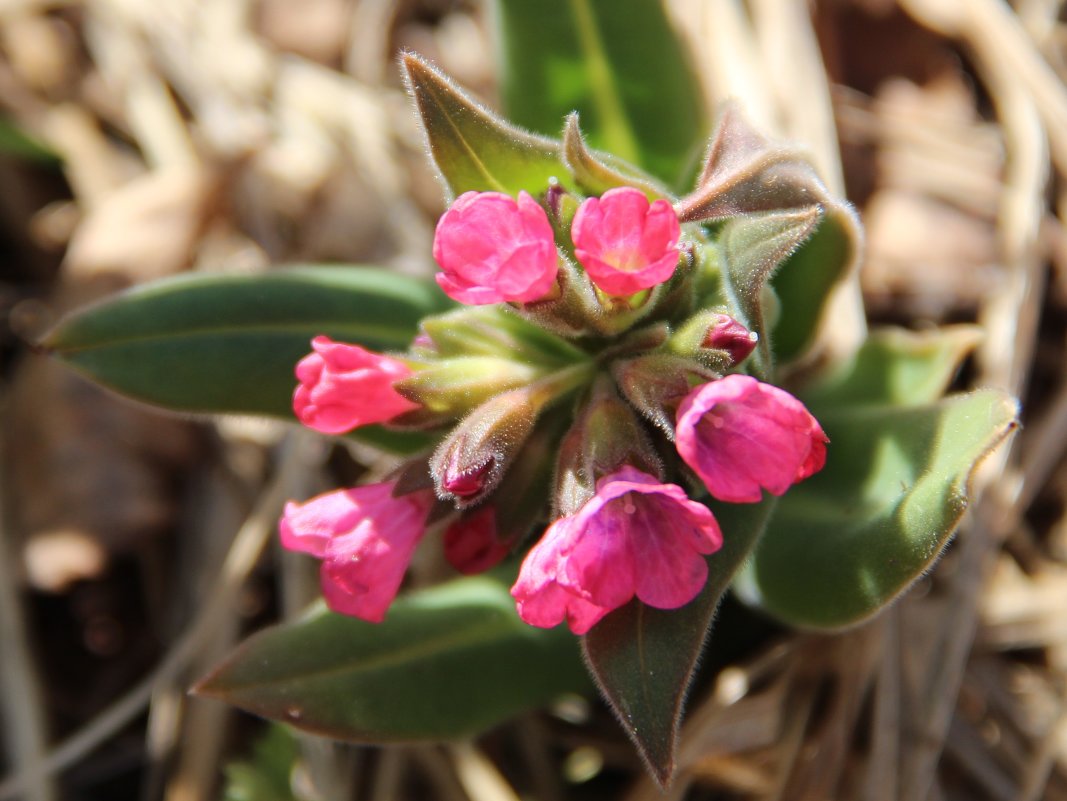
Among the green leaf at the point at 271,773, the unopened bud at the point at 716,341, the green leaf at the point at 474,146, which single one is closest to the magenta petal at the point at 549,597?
the unopened bud at the point at 716,341

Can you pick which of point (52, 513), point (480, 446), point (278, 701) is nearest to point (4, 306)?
point (52, 513)

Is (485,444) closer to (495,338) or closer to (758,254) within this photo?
(495,338)

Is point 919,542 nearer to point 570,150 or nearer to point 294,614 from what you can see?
point 570,150

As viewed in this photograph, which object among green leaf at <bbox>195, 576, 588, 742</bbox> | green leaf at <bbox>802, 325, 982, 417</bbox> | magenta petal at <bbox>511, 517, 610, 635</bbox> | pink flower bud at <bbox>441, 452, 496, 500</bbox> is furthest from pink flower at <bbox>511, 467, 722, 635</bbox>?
green leaf at <bbox>802, 325, 982, 417</bbox>

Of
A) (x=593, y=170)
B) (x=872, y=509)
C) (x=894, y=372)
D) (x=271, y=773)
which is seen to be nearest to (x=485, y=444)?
(x=593, y=170)

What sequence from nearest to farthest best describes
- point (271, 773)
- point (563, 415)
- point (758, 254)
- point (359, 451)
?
point (758, 254) < point (563, 415) < point (271, 773) < point (359, 451)

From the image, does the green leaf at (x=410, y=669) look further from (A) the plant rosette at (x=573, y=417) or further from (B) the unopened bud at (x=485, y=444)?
(B) the unopened bud at (x=485, y=444)
